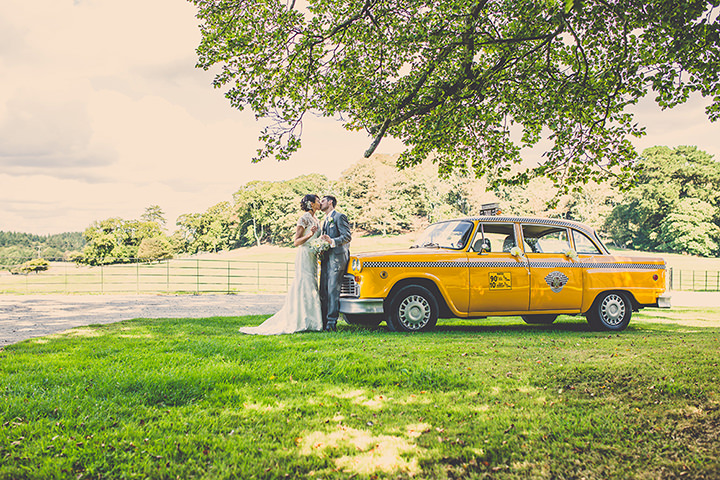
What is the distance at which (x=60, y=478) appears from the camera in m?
2.83

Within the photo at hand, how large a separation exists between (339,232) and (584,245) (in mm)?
4842

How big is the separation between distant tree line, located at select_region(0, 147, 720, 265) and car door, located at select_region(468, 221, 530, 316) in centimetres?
4429

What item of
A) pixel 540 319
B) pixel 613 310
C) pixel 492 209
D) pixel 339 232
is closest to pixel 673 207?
pixel 540 319

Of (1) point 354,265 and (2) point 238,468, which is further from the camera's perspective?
(1) point 354,265

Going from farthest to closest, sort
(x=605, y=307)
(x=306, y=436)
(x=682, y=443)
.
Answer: (x=605, y=307)
(x=306, y=436)
(x=682, y=443)

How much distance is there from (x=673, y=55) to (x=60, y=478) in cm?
937

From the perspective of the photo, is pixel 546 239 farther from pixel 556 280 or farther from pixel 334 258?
pixel 334 258

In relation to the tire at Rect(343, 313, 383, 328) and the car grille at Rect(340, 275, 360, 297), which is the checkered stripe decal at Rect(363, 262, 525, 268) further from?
the tire at Rect(343, 313, 383, 328)

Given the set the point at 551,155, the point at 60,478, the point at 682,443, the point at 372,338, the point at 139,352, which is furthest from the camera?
the point at 551,155

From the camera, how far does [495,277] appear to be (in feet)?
28.9

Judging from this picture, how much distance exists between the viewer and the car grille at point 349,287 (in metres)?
8.57

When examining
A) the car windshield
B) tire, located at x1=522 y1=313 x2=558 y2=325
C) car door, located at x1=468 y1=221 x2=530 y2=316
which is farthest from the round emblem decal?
tire, located at x1=522 y1=313 x2=558 y2=325

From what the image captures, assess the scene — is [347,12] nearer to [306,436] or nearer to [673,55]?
[673,55]

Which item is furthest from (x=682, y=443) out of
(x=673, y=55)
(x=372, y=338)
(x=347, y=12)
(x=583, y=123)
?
(x=347, y=12)
